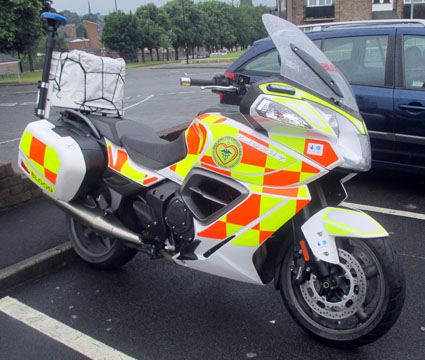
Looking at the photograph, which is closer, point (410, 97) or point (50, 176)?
point (50, 176)

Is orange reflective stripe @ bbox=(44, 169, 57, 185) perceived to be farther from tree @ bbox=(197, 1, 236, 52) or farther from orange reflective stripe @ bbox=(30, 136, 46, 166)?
tree @ bbox=(197, 1, 236, 52)

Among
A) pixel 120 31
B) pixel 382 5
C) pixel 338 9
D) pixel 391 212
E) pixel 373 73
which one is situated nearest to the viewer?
pixel 391 212

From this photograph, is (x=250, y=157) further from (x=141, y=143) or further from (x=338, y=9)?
(x=338, y=9)

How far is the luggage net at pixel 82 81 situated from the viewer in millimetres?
3502

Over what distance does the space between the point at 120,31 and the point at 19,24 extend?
41.0 m

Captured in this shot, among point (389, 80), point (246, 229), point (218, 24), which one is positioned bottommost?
point (246, 229)

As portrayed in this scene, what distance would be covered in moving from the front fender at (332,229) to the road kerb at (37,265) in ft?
7.14

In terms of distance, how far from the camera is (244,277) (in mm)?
2732

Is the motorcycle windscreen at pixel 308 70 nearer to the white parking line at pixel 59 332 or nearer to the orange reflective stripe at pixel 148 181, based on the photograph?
the orange reflective stripe at pixel 148 181

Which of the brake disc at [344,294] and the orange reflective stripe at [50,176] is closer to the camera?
the brake disc at [344,294]

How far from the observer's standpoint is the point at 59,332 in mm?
2977

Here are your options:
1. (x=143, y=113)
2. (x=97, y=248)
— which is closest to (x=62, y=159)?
(x=97, y=248)

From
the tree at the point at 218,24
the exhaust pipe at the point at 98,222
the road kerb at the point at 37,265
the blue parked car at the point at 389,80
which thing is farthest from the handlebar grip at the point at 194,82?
the tree at the point at 218,24

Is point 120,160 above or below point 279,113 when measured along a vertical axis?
below
